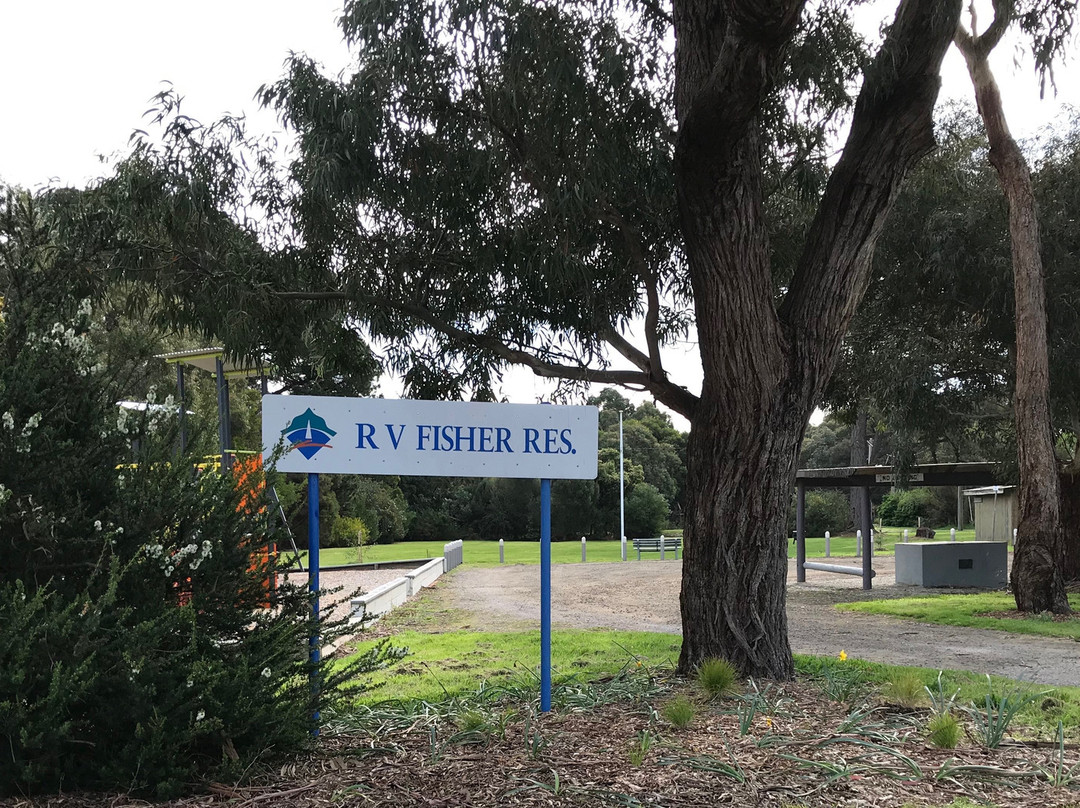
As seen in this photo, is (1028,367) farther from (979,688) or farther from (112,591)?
(112,591)

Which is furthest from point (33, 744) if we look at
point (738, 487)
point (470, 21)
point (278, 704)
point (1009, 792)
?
point (470, 21)

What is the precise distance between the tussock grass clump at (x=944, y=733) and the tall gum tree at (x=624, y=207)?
178 cm

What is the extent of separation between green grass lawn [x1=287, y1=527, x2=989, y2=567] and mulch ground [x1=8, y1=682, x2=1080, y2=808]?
19.6 m

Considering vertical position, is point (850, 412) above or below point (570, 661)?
above

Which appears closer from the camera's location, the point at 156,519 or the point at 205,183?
the point at 156,519

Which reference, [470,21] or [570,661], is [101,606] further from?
[570,661]

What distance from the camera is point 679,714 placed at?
548 cm

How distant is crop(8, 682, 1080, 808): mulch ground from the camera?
4.38 m

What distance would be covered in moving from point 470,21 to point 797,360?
3.51 meters

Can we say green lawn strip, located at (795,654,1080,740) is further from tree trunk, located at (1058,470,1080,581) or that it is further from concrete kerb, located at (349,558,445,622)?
tree trunk, located at (1058,470,1080,581)

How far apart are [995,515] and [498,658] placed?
2988 centimetres

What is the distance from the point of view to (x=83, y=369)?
469 cm

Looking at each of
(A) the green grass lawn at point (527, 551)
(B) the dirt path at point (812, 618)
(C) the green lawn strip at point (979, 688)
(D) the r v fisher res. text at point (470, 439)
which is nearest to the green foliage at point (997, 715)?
(C) the green lawn strip at point (979, 688)

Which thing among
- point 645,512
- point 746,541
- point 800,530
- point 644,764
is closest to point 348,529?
point 800,530
